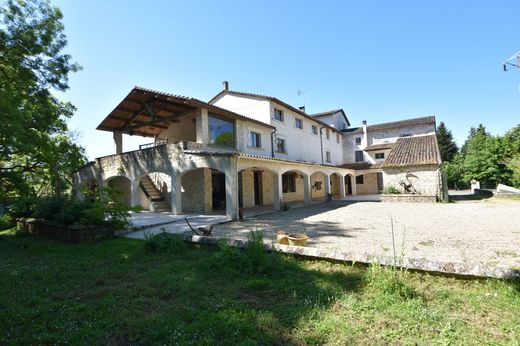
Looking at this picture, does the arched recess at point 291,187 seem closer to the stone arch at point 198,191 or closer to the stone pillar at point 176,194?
the stone arch at point 198,191

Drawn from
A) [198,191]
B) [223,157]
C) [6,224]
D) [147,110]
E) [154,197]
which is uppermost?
A: [147,110]

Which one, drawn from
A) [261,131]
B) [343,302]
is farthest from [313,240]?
[261,131]

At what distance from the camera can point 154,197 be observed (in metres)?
18.1

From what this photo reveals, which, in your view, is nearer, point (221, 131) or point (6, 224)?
point (6, 224)

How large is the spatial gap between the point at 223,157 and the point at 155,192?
27.2ft

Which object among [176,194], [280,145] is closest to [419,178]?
[280,145]

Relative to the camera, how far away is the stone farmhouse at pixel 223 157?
1481 cm

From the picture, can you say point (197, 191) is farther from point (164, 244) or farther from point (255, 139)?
point (164, 244)

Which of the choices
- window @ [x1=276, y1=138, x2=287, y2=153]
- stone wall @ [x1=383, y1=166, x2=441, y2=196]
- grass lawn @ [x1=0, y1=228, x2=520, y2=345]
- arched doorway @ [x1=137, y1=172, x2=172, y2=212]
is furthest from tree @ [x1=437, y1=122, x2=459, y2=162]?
grass lawn @ [x1=0, y1=228, x2=520, y2=345]

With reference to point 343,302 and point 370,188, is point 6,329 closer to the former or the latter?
point 343,302

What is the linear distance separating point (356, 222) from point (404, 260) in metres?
6.86

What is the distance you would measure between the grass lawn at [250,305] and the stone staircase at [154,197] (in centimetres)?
1113

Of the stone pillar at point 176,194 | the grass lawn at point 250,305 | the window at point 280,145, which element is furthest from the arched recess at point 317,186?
the grass lawn at point 250,305

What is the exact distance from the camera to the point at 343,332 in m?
3.19
